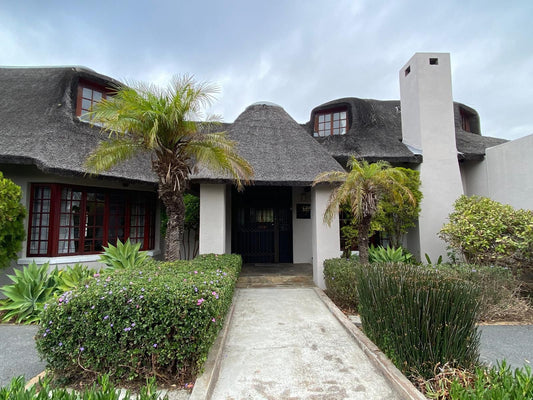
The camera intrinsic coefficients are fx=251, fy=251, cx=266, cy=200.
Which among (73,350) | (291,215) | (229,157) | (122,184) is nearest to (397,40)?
(291,215)

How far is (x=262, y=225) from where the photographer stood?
424 inches

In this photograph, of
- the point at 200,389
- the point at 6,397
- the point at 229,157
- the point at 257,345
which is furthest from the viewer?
the point at 229,157

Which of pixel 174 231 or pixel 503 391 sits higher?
pixel 174 231

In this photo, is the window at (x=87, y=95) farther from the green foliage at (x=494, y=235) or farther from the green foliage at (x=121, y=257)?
the green foliage at (x=494, y=235)

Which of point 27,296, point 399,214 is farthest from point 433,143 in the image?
point 27,296

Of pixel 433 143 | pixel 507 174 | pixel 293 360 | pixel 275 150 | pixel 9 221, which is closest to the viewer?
pixel 293 360

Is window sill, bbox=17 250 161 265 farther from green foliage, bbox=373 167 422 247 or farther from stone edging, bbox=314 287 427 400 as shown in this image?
green foliage, bbox=373 167 422 247

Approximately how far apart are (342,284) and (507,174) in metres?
7.80

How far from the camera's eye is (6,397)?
5.92ft

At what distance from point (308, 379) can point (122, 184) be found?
8243 millimetres

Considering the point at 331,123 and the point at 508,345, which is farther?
the point at 331,123

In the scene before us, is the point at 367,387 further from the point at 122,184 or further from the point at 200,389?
the point at 122,184

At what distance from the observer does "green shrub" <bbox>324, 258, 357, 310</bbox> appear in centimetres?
592

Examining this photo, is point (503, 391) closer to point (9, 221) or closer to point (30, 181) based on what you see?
point (9, 221)
